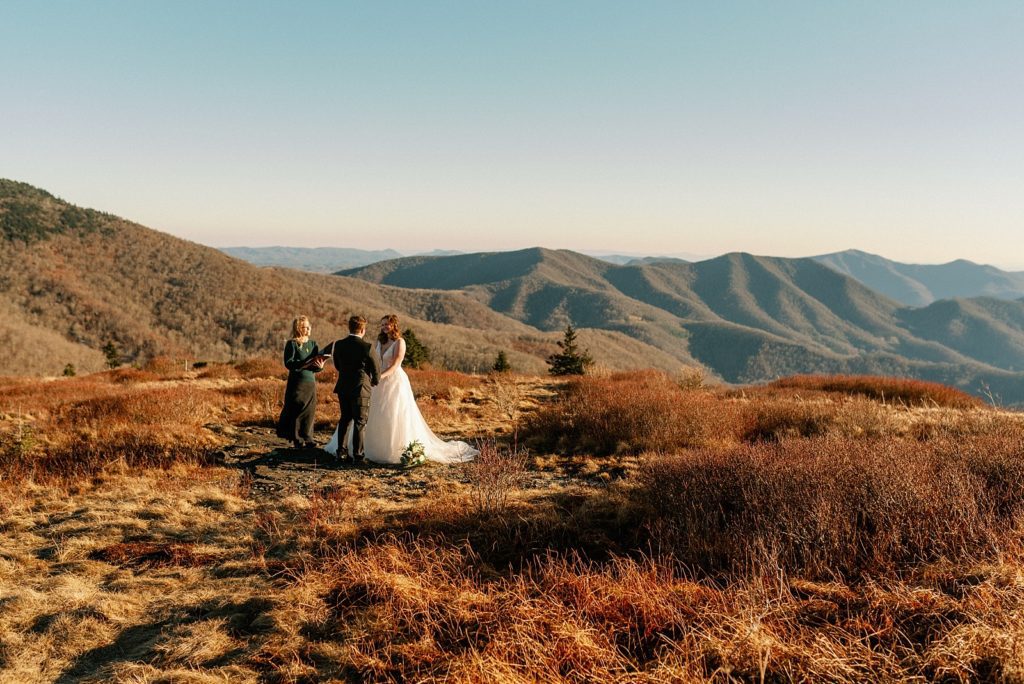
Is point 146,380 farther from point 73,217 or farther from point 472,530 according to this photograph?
point 73,217

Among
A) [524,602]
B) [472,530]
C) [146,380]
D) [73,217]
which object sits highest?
[73,217]

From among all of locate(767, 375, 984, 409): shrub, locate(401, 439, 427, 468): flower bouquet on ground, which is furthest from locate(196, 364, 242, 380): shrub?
locate(767, 375, 984, 409): shrub

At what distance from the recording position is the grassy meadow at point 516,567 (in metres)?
2.93

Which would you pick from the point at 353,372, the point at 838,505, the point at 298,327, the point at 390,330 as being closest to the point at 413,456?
the point at 353,372

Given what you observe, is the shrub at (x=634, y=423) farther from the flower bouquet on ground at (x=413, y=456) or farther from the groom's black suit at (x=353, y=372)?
the groom's black suit at (x=353, y=372)

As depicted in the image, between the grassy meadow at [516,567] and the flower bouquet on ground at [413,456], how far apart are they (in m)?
0.27

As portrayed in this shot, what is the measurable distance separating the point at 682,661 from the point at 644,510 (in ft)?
9.38

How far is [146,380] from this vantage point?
19.3 meters

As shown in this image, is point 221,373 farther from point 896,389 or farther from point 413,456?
point 896,389

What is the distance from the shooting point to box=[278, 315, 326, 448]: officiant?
8.45 meters

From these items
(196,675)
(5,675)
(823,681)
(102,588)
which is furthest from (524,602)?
(102,588)

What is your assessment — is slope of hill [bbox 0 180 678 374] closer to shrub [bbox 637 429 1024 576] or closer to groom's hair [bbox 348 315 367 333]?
groom's hair [bbox 348 315 367 333]

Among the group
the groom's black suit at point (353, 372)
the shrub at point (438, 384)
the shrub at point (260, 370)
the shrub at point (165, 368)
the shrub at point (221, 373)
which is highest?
the groom's black suit at point (353, 372)

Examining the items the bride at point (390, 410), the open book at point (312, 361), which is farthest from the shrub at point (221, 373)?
the bride at point (390, 410)
